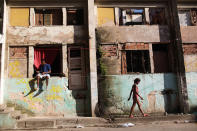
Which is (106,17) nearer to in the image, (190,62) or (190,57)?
(190,57)

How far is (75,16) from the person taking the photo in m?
11.9

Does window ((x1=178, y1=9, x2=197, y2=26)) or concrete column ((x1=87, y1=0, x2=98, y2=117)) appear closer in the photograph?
concrete column ((x1=87, y1=0, x2=98, y2=117))

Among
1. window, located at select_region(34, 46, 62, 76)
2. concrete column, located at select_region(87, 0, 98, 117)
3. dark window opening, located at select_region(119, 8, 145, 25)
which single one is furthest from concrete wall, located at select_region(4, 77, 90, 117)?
dark window opening, located at select_region(119, 8, 145, 25)

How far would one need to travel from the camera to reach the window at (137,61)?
11484mm

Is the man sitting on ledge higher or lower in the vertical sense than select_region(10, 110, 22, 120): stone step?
higher

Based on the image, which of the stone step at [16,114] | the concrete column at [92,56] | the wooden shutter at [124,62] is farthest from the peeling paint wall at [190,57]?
the stone step at [16,114]

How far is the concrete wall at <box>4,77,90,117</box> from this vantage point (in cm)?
1051

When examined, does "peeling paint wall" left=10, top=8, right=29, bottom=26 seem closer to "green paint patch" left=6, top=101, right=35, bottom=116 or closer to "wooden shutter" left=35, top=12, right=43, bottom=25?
"wooden shutter" left=35, top=12, right=43, bottom=25

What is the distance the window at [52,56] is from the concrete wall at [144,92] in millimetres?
2512

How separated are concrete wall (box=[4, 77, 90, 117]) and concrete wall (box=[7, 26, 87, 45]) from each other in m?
2.08

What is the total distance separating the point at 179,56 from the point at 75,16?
20.3ft

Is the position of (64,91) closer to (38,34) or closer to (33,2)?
(38,34)

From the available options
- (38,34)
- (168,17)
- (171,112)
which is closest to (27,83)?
(38,34)

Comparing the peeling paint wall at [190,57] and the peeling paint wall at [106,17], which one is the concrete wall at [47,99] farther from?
the peeling paint wall at [190,57]
